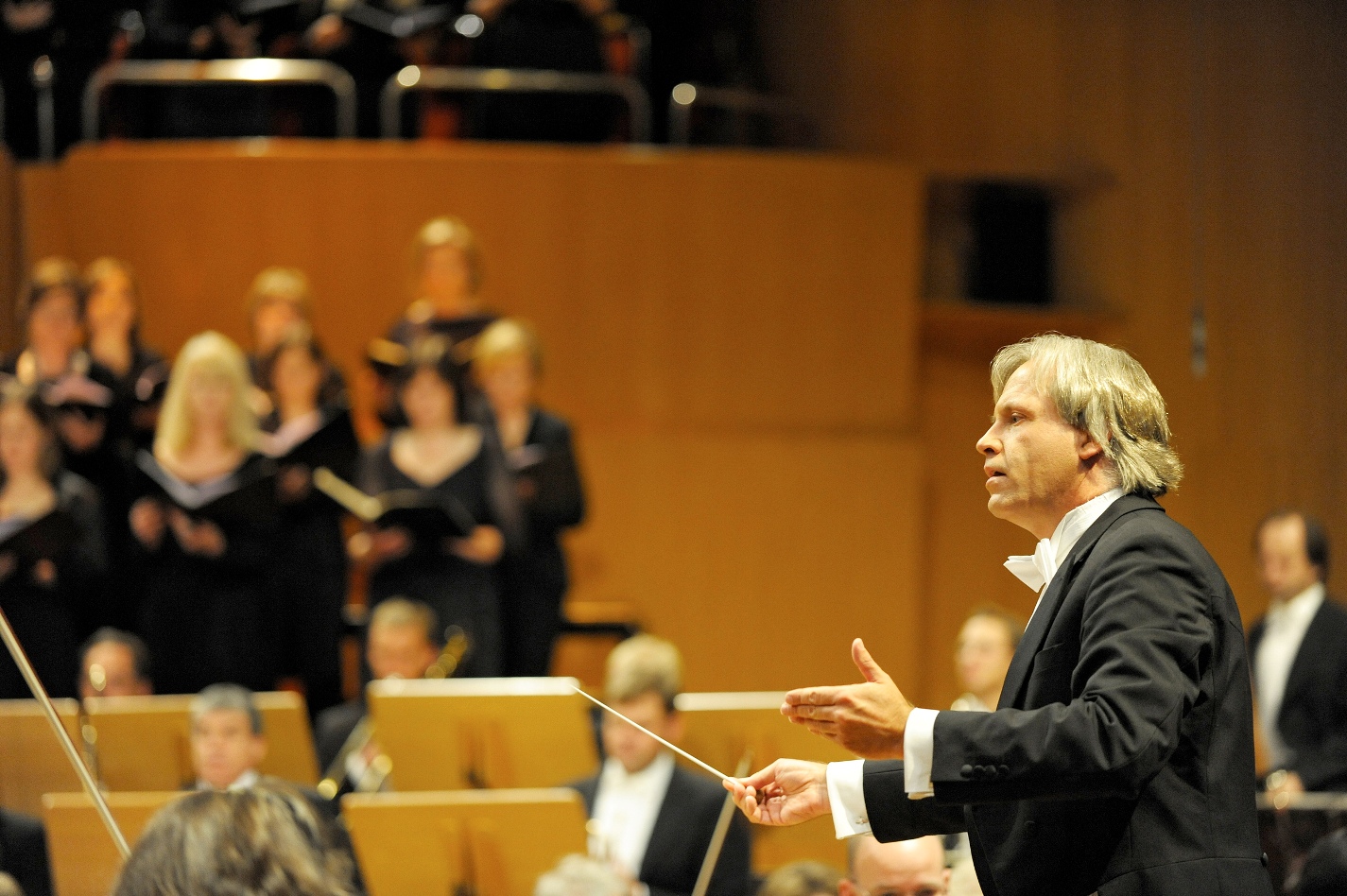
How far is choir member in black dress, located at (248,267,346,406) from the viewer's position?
494cm

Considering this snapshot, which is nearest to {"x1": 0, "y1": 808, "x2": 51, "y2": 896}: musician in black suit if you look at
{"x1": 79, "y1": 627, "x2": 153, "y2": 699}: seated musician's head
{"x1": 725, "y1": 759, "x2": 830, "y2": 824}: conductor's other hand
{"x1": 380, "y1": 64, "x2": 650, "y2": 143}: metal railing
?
{"x1": 79, "y1": 627, "x2": 153, "y2": 699}: seated musician's head

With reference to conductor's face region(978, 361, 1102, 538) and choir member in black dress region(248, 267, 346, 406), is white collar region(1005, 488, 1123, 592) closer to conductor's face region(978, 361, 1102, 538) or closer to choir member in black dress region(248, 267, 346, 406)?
conductor's face region(978, 361, 1102, 538)

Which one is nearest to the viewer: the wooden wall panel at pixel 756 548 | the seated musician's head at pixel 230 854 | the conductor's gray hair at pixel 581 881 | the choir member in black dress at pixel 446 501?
the seated musician's head at pixel 230 854

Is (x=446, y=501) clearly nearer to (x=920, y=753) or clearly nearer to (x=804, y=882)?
(x=804, y=882)

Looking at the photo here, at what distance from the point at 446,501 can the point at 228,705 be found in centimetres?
99

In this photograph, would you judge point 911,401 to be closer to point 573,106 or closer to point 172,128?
point 573,106

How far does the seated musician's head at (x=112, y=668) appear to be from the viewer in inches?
169

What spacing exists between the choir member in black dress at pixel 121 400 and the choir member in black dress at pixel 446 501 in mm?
670

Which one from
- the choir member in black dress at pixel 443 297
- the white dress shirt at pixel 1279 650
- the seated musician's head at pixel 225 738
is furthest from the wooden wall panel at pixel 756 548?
the seated musician's head at pixel 225 738

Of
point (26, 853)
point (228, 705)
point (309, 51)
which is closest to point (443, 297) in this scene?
point (309, 51)

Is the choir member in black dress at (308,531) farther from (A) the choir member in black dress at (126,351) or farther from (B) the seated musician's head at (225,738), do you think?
(B) the seated musician's head at (225,738)

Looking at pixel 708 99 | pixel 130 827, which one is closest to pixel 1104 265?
pixel 708 99

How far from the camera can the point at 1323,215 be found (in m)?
6.12

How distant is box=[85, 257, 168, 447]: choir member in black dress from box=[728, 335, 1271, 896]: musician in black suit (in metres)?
3.51
